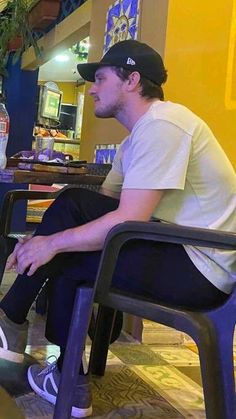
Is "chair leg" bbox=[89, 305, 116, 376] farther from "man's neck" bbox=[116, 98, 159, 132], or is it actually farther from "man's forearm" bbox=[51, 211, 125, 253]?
"man's neck" bbox=[116, 98, 159, 132]

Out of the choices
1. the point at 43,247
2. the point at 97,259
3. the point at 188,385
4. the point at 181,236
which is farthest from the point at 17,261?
the point at 188,385

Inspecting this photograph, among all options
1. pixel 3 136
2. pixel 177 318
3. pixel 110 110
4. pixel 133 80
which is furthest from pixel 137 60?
pixel 177 318

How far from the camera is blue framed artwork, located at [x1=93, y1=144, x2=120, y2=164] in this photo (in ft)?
9.06

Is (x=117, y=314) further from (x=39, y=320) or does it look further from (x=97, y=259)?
(x=39, y=320)

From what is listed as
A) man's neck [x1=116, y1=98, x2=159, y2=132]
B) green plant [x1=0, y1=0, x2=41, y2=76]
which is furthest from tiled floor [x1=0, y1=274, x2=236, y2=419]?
green plant [x1=0, y1=0, x2=41, y2=76]

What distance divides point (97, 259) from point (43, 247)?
0.15 metres

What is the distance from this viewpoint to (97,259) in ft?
4.82

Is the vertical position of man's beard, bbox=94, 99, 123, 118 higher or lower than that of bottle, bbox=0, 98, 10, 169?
higher

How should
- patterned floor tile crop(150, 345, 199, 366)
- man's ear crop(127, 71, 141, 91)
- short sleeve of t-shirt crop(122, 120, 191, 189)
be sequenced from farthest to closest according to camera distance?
patterned floor tile crop(150, 345, 199, 366)
man's ear crop(127, 71, 141, 91)
short sleeve of t-shirt crop(122, 120, 191, 189)

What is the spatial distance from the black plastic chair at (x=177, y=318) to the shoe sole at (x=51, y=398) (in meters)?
0.27

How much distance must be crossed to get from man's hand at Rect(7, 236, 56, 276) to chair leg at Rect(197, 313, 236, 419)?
0.45 metres

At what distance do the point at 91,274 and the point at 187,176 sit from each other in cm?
37

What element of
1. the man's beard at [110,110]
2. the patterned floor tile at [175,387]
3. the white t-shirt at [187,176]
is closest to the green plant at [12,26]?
the man's beard at [110,110]

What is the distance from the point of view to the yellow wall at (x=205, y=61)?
7.76ft
